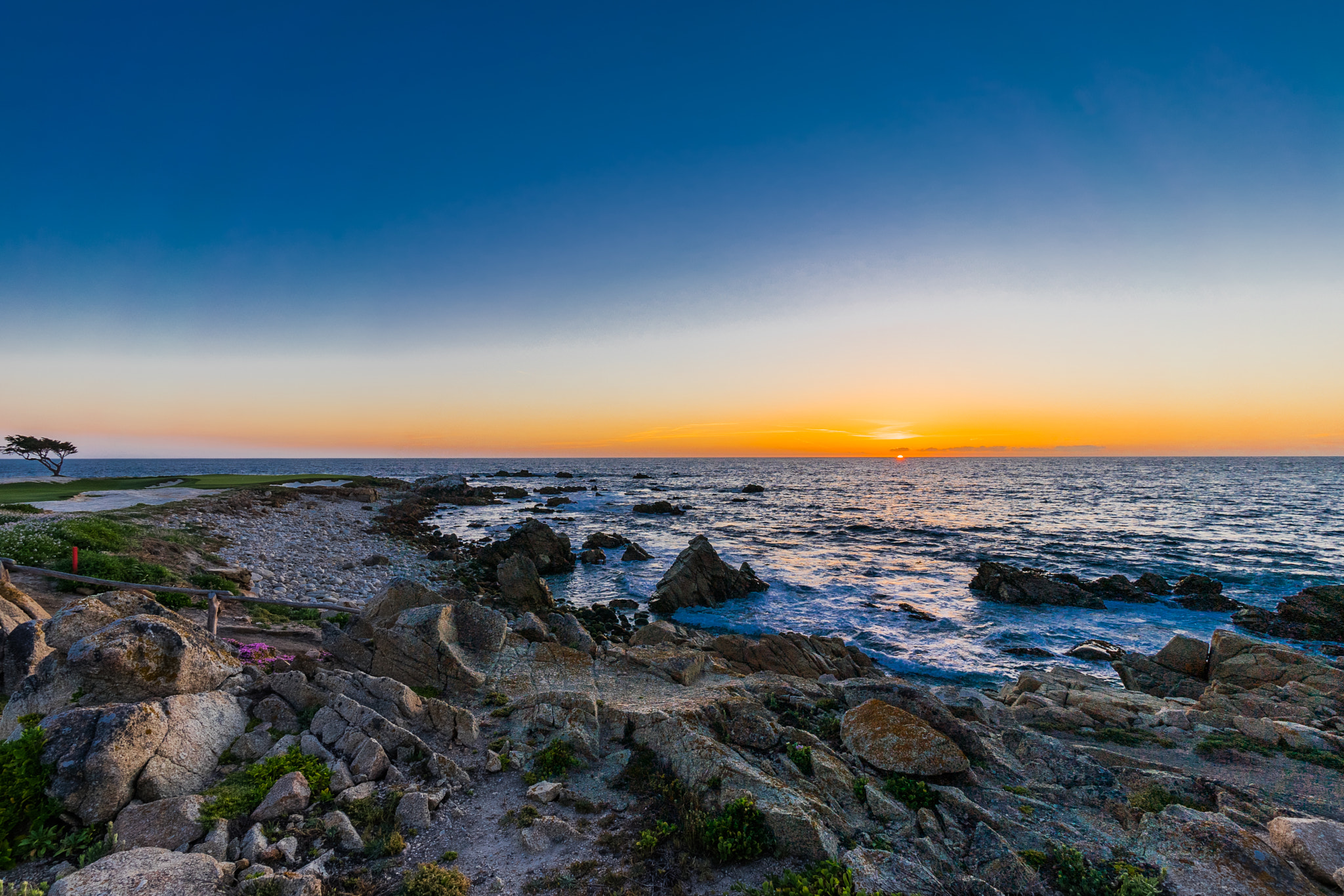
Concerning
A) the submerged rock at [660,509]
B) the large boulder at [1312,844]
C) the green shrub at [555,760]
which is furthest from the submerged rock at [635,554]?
the large boulder at [1312,844]

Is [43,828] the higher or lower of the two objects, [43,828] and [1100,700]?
the higher

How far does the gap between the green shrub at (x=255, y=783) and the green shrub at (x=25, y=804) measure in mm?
1533

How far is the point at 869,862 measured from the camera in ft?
22.9

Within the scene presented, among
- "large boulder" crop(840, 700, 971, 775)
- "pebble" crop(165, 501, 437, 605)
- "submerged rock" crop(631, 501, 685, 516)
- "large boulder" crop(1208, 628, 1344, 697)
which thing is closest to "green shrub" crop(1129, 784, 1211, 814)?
"large boulder" crop(840, 700, 971, 775)

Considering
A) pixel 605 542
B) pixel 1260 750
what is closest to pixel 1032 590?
pixel 1260 750

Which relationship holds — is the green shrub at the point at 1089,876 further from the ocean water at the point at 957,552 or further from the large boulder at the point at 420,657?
the ocean water at the point at 957,552

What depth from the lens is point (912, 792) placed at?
880cm

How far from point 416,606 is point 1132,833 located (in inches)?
611

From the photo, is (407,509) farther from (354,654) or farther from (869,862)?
(869,862)

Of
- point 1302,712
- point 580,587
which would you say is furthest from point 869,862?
point 580,587

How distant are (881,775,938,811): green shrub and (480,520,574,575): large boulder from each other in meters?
34.5

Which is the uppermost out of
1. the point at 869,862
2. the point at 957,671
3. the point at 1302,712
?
the point at 869,862

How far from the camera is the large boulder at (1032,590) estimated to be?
33156 millimetres

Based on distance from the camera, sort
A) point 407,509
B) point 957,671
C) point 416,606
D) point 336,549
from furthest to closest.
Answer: point 407,509
point 336,549
point 957,671
point 416,606
